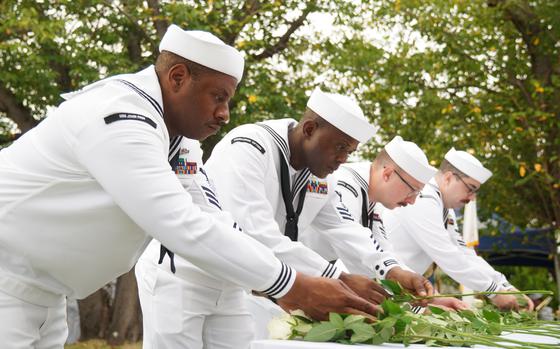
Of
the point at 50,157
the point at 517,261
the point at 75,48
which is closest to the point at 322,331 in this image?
the point at 50,157

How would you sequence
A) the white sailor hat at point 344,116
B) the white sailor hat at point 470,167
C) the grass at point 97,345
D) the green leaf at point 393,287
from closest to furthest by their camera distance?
the green leaf at point 393,287, the white sailor hat at point 344,116, the white sailor hat at point 470,167, the grass at point 97,345

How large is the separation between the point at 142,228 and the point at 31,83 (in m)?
9.62

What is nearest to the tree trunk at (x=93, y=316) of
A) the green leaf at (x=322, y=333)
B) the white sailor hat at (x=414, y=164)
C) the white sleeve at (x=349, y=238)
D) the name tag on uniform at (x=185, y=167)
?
the white sailor hat at (x=414, y=164)

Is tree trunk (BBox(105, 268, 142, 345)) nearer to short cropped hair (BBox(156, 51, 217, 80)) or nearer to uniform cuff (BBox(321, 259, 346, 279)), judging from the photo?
uniform cuff (BBox(321, 259, 346, 279))

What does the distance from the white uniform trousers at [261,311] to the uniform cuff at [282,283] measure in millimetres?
1429

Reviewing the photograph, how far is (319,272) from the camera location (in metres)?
3.47

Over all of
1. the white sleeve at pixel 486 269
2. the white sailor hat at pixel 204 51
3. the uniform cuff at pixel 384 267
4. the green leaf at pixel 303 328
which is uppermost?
the white sailor hat at pixel 204 51

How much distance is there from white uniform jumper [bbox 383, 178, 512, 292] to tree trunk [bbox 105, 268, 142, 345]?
266 inches

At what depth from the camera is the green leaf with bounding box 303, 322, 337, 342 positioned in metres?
2.65

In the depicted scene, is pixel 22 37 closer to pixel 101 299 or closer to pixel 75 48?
pixel 75 48

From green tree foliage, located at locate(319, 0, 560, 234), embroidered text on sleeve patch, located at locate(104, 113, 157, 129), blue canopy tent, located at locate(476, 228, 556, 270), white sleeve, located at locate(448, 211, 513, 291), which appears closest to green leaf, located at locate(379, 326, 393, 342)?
embroidered text on sleeve patch, located at locate(104, 113, 157, 129)

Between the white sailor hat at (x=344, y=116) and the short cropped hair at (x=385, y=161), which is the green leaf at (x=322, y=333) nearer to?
the white sailor hat at (x=344, y=116)

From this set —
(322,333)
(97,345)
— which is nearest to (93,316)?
(97,345)

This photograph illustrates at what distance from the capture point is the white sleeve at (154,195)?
2.47 meters
